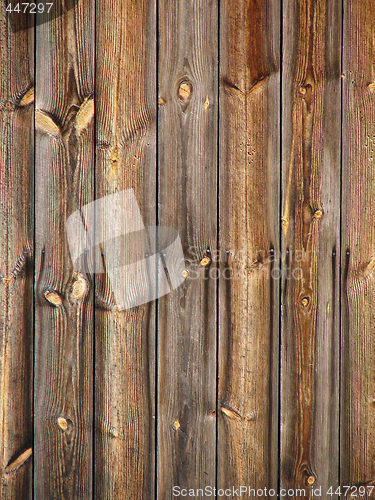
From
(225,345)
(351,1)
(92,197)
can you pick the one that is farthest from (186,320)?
(351,1)

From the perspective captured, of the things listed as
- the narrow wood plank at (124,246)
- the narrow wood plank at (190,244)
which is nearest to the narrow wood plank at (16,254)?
the narrow wood plank at (124,246)

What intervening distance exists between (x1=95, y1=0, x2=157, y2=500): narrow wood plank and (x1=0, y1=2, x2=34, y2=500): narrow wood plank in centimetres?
17

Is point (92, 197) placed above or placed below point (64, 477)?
above

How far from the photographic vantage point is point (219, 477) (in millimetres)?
861

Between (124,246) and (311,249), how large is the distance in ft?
1.58

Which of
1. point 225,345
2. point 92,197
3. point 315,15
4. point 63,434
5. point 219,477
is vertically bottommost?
point 219,477

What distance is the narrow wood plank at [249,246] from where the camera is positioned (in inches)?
33.3

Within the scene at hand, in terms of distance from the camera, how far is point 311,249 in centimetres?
88

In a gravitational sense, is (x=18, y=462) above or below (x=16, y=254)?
below

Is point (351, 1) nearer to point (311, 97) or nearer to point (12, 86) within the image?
point (311, 97)

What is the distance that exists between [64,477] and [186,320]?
492 mm

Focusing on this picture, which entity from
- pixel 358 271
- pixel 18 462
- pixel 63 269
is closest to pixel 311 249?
pixel 358 271

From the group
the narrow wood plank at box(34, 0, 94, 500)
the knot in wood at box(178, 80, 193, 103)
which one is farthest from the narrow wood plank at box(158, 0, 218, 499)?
the narrow wood plank at box(34, 0, 94, 500)

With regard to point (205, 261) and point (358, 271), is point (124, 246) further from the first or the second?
point (358, 271)
